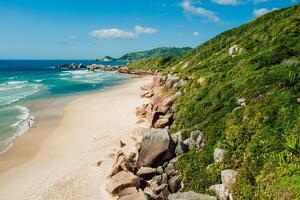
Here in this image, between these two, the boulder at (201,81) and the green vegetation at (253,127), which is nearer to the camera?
the green vegetation at (253,127)

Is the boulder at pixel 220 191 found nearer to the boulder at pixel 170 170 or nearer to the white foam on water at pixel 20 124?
the boulder at pixel 170 170

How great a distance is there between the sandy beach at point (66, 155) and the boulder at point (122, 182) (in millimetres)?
459

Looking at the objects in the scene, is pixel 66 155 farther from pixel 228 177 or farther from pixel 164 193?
pixel 228 177

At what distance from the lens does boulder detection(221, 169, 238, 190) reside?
14492mm

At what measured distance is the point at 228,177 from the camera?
48.4 feet

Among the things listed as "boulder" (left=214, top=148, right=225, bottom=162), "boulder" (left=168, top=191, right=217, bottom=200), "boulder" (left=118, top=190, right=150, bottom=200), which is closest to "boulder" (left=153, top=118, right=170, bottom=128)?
"boulder" (left=214, top=148, right=225, bottom=162)

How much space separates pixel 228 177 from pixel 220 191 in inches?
28.3

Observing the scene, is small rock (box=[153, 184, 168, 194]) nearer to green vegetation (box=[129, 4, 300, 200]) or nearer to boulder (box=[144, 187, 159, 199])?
boulder (box=[144, 187, 159, 199])

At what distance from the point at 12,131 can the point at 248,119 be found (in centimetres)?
2178

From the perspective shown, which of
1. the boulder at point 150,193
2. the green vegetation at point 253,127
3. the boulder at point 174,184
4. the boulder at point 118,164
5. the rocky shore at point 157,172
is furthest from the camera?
the boulder at point 118,164

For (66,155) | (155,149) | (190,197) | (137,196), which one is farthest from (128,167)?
(66,155)

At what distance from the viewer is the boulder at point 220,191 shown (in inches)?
564

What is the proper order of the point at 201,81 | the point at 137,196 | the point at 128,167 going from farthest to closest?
1. the point at 201,81
2. the point at 128,167
3. the point at 137,196

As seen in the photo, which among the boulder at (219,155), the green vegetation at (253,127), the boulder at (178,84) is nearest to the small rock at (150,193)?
the green vegetation at (253,127)
